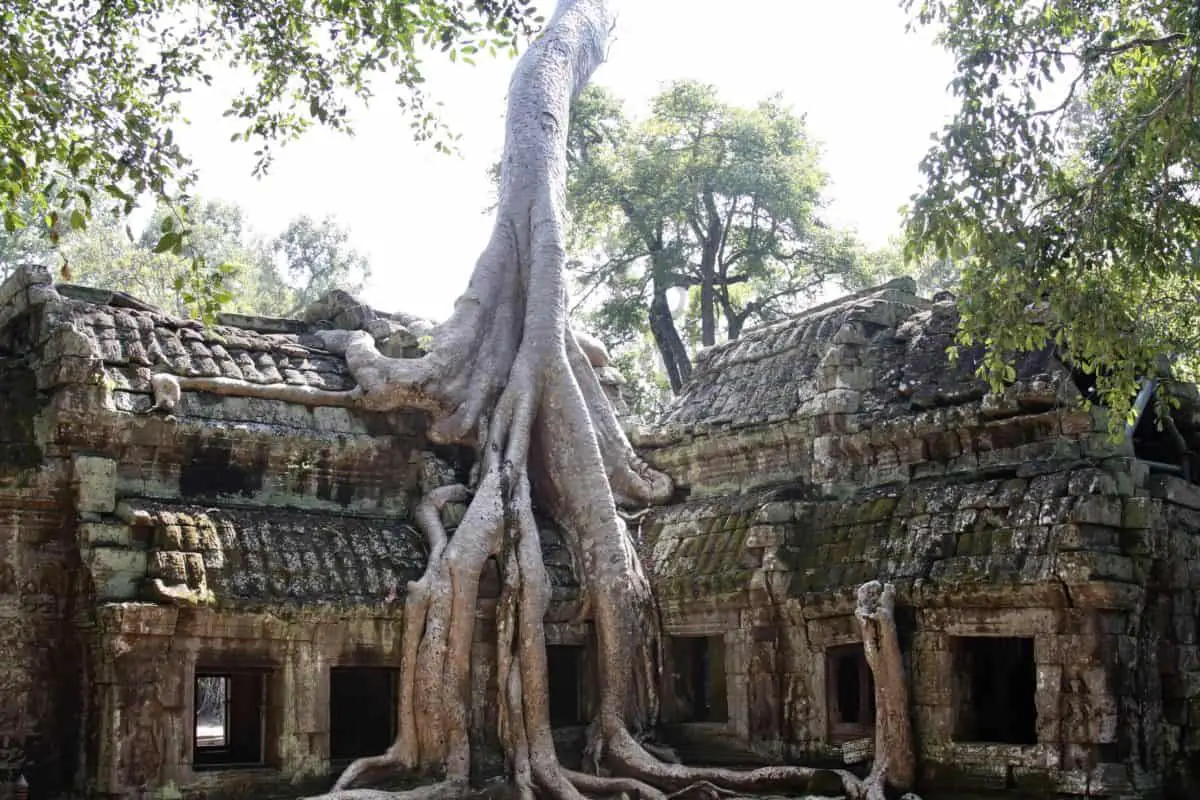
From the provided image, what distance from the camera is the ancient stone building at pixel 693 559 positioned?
32.0 ft

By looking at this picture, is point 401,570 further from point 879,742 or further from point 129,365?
point 879,742

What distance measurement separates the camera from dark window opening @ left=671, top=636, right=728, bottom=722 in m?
12.5

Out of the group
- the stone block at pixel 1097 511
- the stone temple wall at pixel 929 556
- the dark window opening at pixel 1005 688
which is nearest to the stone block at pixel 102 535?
the stone temple wall at pixel 929 556

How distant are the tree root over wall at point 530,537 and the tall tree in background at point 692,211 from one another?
7661 mm

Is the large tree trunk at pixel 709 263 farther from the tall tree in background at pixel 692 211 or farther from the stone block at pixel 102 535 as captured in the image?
the stone block at pixel 102 535

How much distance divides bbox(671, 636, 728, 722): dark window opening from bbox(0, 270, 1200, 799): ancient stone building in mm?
27

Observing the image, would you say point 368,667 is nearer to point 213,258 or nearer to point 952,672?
point 952,672

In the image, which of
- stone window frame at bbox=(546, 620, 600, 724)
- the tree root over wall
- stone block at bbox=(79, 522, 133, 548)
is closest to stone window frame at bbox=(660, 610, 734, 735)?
the tree root over wall

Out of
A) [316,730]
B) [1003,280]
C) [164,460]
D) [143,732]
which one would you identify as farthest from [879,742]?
[164,460]

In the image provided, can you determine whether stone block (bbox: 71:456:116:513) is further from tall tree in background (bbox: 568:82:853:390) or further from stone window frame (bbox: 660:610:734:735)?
tall tree in background (bbox: 568:82:853:390)

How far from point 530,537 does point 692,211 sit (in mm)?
11920

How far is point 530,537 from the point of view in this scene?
12.2m

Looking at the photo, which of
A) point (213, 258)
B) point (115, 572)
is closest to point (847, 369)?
point (115, 572)

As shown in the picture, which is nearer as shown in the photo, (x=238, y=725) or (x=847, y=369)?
(x=847, y=369)
